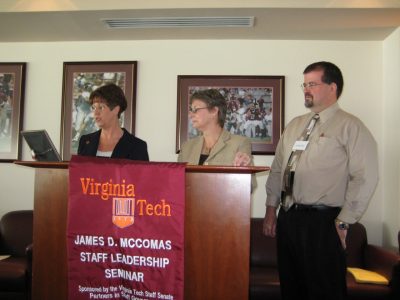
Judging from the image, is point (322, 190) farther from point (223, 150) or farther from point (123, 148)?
point (123, 148)

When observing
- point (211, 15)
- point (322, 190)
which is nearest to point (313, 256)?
point (322, 190)

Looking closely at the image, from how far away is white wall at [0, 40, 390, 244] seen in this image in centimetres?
366

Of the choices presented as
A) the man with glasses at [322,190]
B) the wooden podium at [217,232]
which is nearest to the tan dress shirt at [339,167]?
the man with glasses at [322,190]

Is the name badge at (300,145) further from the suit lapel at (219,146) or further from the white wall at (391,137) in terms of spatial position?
the white wall at (391,137)

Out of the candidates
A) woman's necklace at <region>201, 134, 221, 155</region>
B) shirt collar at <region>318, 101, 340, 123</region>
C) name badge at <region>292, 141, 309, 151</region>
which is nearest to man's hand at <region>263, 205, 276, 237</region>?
name badge at <region>292, 141, 309, 151</region>

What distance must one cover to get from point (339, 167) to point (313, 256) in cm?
53

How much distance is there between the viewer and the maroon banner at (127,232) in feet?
4.64

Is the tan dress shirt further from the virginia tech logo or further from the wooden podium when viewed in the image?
the virginia tech logo

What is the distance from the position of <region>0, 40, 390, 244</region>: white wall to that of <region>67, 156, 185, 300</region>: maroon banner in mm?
2307

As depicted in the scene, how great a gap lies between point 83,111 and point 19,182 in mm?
1062

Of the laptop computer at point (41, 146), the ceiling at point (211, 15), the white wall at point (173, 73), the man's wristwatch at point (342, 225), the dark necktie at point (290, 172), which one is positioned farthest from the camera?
the white wall at point (173, 73)

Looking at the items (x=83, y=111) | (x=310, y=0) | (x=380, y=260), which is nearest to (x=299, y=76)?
(x=310, y=0)

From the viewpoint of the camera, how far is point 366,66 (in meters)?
3.67

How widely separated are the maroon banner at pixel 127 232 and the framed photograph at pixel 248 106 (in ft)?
7.41
